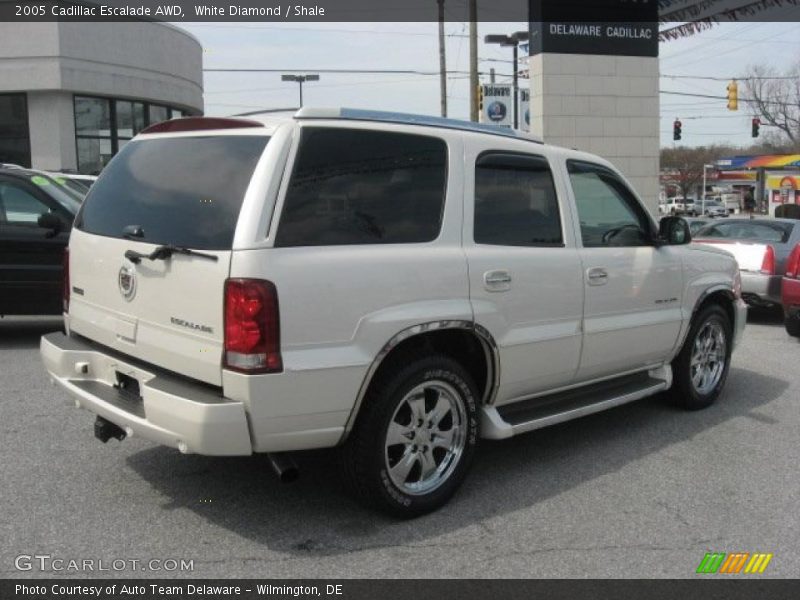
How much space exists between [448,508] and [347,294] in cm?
136

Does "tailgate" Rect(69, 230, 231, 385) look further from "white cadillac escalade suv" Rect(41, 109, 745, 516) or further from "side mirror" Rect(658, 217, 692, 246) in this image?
"side mirror" Rect(658, 217, 692, 246)

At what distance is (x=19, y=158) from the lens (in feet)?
72.5

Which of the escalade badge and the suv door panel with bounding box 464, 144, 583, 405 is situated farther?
the suv door panel with bounding box 464, 144, 583, 405

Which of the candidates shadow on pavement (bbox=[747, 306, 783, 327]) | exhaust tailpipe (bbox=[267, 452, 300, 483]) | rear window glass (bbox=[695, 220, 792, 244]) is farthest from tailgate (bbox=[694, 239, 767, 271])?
exhaust tailpipe (bbox=[267, 452, 300, 483])

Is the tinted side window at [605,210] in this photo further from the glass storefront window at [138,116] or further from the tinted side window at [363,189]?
the glass storefront window at [138,116]

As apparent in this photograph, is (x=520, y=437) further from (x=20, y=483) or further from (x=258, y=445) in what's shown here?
(x=20, y=483)

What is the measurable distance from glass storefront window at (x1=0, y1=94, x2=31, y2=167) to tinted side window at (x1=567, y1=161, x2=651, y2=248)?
2070 centimetres

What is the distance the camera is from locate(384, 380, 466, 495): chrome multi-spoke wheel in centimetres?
387

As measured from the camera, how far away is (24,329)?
8.91m

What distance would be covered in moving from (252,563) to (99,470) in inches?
59.7

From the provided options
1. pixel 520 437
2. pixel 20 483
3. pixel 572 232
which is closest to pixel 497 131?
pixel 572 232

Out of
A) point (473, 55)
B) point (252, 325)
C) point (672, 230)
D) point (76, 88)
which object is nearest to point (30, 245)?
point (252, 325)

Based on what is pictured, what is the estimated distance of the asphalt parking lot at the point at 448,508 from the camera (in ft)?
11.5

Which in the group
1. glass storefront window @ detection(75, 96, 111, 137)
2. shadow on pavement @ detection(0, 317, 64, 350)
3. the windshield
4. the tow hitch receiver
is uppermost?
glass storefront window @ detection(75, 96, 111, 137)
